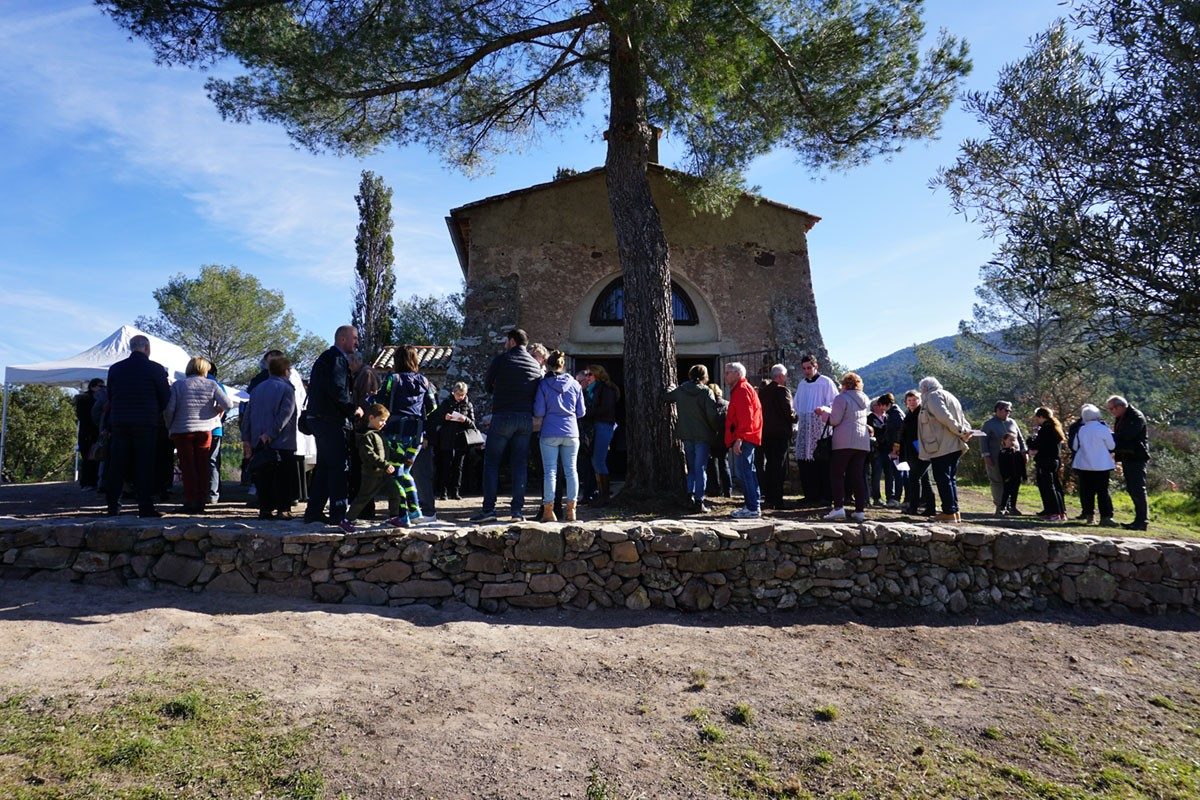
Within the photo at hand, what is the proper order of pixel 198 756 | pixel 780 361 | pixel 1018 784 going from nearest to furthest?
1. pixel 198 756
2. pixel 1018 784
3. pixel 780 361

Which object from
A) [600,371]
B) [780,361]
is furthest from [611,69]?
[780,361]

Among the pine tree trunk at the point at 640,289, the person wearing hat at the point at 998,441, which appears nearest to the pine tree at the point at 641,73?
the pine tree trunk at the point at 640,289

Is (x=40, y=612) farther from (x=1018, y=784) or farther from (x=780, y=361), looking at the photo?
(x=780, y=361)

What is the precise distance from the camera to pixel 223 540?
19.3 feet

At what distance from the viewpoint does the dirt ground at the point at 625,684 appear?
3.94 meters

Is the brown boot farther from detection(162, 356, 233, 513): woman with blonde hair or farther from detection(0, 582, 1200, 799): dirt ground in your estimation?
detection(162, 356, 233, 513): woman with blonde hair

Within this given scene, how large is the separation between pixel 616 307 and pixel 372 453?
6852 mm

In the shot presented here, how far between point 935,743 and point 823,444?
4364mm

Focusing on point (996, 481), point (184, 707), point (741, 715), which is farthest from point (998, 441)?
point (184, 707)

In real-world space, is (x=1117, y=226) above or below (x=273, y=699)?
above

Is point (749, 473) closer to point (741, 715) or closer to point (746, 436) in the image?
point (746, 436)

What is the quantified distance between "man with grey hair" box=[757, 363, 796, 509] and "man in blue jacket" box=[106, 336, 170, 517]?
19.1ft

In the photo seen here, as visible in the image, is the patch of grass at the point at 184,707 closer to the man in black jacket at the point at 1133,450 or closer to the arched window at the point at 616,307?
the arched window at the point at 616,307

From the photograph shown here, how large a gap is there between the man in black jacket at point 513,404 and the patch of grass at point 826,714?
2908 millimetres
